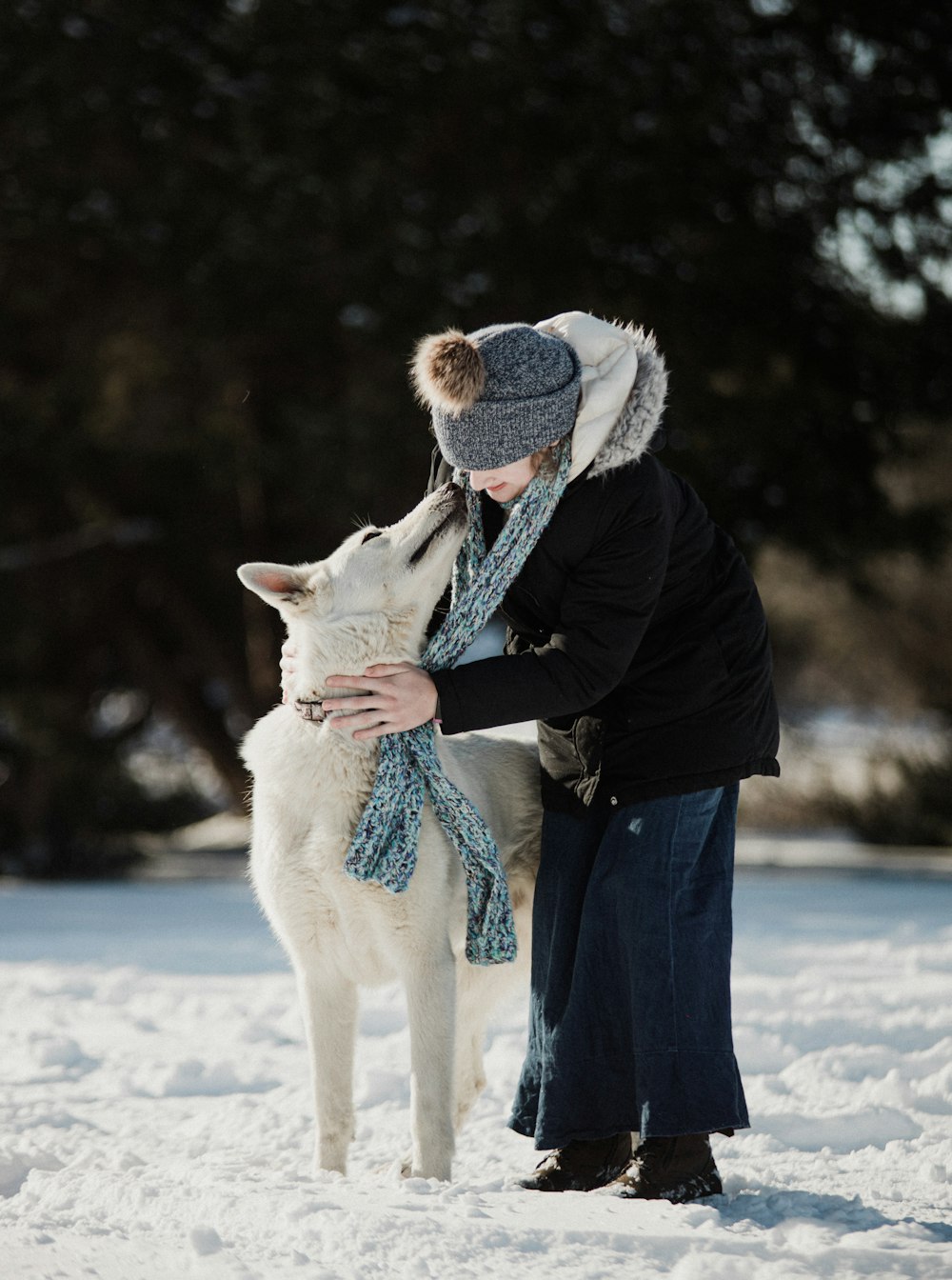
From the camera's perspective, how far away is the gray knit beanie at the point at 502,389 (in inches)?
130

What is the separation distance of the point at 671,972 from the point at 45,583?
11.2 metres

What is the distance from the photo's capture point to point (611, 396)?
340cm

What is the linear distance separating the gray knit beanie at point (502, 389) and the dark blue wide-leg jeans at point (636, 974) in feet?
3.31

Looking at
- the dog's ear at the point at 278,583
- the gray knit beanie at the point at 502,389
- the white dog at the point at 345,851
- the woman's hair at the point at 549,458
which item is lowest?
the white dog at the point at 345,851

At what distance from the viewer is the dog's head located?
3777 millimetres

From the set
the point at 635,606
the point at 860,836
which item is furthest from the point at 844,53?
the point at 635,606

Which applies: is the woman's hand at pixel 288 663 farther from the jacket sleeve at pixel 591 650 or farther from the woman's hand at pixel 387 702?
the jacket sleeve at pixel 591 650

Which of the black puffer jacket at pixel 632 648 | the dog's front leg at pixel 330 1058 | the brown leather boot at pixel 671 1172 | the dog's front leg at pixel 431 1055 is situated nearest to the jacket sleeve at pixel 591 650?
the black puffer jacket at pixel 632 648

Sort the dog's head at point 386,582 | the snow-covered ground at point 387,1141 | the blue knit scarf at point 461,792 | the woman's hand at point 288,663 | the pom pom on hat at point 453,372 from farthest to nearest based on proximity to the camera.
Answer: the woman's hand at point 288,663, the dog's head at point 386,582, the blue knit scarf at point 461,792, the pom pom on hat at point 453,372, the snow-covered ground at point 387,1141

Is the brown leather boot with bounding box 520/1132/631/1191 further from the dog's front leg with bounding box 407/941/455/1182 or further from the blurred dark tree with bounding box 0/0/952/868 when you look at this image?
the blurred dark tree with bounding box 0/0/952/868

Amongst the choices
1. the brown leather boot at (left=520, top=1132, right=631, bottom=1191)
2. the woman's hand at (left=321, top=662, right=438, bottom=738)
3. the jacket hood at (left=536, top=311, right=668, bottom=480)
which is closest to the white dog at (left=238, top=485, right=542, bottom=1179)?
the woman's hand at (left=321, top=662, right=438, bottom=738)

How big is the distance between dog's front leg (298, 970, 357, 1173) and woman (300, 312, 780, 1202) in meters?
0.51

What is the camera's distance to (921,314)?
11.9 metres

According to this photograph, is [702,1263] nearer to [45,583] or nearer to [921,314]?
[921,314]
